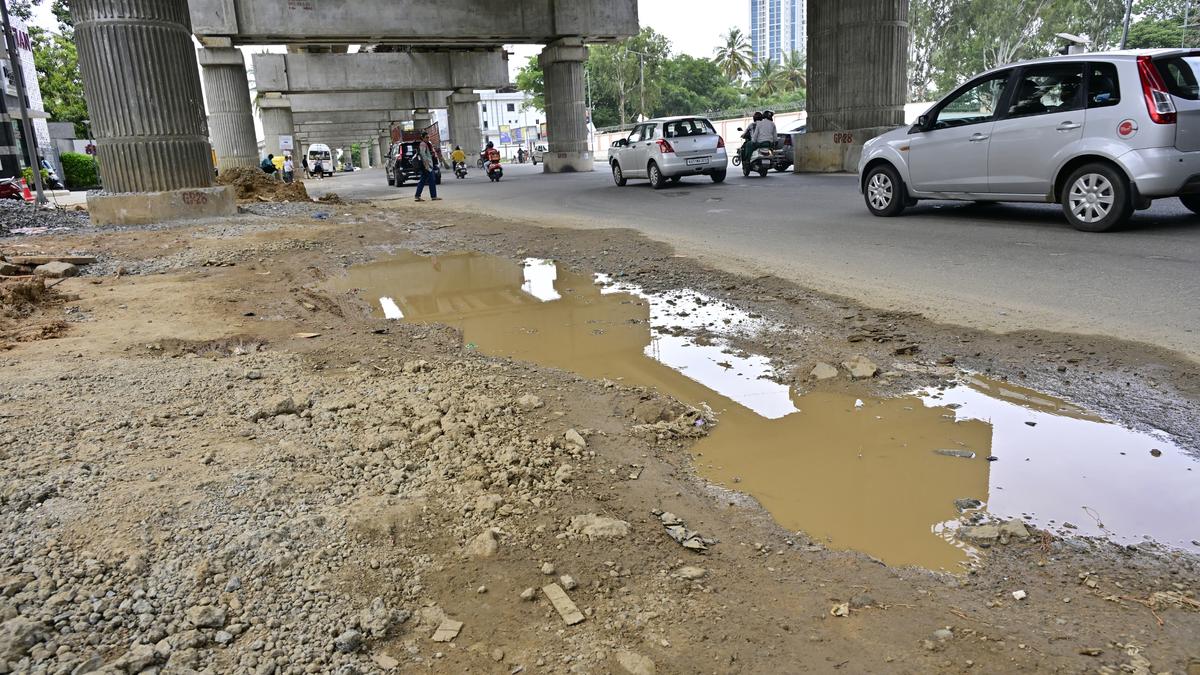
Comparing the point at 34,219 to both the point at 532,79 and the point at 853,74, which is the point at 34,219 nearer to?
the point at 853,74

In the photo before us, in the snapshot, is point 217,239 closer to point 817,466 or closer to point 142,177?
point 142,177

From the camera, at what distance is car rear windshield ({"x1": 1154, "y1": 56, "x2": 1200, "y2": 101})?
716 centimetres

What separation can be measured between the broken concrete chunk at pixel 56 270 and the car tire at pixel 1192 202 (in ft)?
39.5

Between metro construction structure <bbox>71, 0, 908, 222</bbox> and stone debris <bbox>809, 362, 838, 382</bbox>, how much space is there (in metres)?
13.1

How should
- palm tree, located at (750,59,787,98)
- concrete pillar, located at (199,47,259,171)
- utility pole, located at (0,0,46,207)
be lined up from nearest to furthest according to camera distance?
utility pole, located at (0,0,46,207) < concrete pillar, located at (199,47,259,171) < palm tree, located at (750,59,787,98)

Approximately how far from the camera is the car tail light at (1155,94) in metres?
7.07

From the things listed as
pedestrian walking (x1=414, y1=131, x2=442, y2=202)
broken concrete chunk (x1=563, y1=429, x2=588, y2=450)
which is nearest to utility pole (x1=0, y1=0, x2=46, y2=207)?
pedestrian walking (x1=414, y1=131, x2=442, y2=202)

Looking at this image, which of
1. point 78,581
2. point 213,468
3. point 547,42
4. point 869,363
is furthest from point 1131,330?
point 547,42

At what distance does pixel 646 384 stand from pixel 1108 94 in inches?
242

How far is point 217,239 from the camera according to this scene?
37.5 ft

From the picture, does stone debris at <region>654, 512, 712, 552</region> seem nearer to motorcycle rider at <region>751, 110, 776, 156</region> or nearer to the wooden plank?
the wooden plank

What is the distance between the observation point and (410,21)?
90.3 ft

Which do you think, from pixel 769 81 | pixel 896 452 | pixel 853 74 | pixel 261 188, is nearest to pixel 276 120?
pixel 261 188

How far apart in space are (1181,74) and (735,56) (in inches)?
3181
